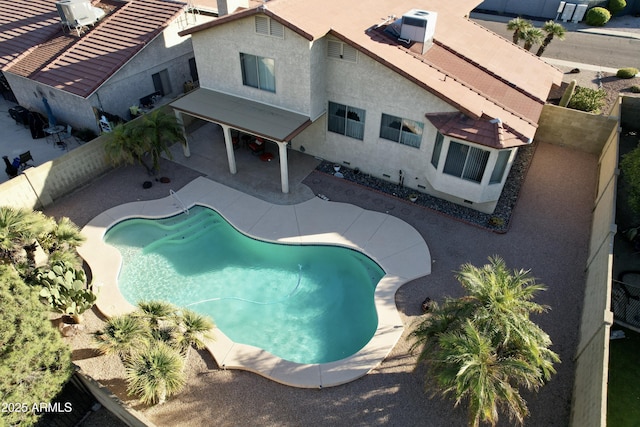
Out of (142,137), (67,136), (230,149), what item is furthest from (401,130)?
(67,136)

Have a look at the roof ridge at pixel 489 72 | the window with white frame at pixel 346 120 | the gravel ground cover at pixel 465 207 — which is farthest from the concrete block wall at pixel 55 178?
the roof ridge at pixel 489 72

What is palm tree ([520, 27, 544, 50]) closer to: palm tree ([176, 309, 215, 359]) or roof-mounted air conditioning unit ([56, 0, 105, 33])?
roof-mounted air conditioning unit ([56, 0, 105, 33])

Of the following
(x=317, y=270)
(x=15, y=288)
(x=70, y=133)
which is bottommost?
A: (x=317, y=270)

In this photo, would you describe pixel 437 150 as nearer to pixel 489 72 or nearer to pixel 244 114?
pixel 489 72

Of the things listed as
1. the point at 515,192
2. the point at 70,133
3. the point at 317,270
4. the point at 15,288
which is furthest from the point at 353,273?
the point at 70,133

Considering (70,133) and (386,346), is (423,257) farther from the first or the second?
(70,133)

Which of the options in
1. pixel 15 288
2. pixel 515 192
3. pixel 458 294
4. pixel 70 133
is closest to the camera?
pixel 15 288

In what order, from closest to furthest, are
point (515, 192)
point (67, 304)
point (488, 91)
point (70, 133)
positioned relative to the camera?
point (67, 304), point (488, 91), point (515, 192), point (70, 133)
